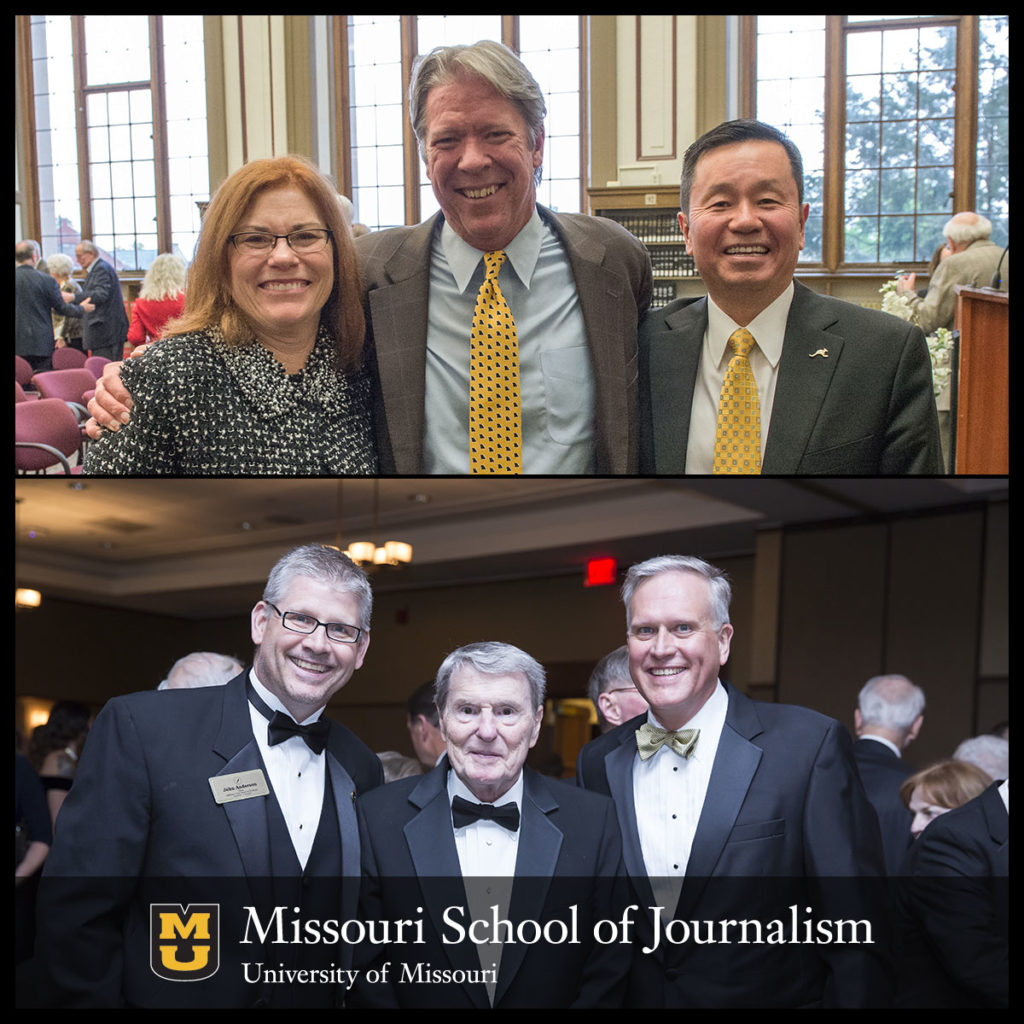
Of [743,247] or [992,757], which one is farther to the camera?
[992,757]

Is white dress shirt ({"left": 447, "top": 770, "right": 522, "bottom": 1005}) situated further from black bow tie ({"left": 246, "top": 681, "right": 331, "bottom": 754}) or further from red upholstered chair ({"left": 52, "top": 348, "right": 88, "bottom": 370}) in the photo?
red upholstered chair ({"left": 52, "top": 348, "right": 88, "bottom": 370})

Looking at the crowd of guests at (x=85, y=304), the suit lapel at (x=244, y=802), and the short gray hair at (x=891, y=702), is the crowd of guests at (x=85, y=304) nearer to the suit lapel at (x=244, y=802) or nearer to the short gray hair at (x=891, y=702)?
the suit lapel at (x=244, y=802)

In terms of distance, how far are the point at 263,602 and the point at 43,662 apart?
66 cm

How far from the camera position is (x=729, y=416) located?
3.31m

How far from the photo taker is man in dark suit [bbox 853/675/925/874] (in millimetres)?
3262

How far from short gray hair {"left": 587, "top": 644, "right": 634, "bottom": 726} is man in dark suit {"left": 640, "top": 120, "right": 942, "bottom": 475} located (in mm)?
488

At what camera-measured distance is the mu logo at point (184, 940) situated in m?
3.06

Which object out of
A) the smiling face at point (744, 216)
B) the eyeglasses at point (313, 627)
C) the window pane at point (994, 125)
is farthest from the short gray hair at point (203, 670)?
the window pane at point (994, 125)

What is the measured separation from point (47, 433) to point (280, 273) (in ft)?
2.73

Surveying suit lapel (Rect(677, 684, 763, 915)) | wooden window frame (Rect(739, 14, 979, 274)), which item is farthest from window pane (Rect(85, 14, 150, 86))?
suit lapel (Rect(677, 684, 763, 915))

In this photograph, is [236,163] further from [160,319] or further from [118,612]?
[118,612]

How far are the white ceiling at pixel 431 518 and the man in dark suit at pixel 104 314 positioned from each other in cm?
37

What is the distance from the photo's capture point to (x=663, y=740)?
10.2 ft

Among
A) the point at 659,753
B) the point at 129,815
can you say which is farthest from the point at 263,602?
the point at 659,753
